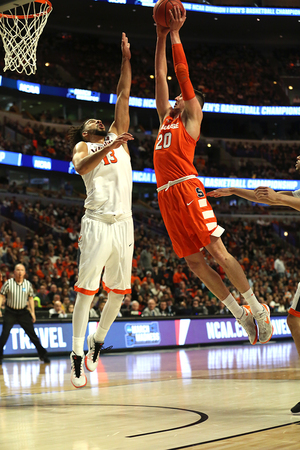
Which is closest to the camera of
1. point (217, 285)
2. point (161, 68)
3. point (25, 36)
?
point (217, 285)

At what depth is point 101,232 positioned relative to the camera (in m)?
6.33

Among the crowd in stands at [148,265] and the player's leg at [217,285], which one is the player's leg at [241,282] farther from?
the crowd in stands at [148,265]

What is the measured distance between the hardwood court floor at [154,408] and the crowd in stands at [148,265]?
17.4 ft

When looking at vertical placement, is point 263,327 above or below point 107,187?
below

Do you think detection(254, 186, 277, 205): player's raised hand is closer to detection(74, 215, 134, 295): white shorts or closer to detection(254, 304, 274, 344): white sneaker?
detection(254, 304, 274, 344): white sneaker

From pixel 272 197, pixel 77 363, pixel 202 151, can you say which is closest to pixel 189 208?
pixel 272 197

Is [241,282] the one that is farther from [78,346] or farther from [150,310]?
[150,310]

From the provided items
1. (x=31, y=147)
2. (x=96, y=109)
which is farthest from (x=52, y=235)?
(x=96, y=109)

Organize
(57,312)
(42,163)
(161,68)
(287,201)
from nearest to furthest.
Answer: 1. (287,201)
2. (161,68)
3. (57,312)
4. (42,163)

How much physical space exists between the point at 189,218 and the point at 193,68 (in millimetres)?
29425

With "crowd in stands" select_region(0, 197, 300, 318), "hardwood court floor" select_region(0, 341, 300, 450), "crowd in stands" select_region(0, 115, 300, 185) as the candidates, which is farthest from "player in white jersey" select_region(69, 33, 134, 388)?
"crowd in stands" select_region(0, 115, 300, 185)

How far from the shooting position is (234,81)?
3444 centimetres

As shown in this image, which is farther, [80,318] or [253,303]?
[80,318]

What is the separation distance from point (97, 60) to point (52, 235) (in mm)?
14260
